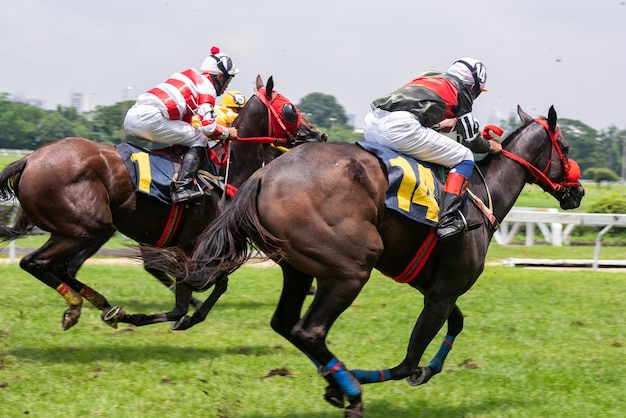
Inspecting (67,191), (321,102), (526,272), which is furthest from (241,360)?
(321,102)

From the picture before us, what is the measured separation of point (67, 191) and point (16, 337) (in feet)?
4.69

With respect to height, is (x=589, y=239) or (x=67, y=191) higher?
(x=67, y=191)

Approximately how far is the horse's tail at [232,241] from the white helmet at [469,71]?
5.62 feet

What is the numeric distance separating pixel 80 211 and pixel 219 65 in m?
1.82

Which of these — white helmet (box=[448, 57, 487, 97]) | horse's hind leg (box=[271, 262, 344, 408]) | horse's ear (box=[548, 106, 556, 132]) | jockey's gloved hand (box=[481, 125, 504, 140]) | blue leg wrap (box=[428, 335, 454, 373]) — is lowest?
blue leg wrap (box=[428, 335, 454, 373])

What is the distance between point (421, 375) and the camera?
5.33 meters

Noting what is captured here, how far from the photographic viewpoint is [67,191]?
6188 mm

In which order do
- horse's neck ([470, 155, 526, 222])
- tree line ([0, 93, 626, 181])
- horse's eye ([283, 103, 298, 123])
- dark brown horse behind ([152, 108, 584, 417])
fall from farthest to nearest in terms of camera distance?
tree line ([0, 93, 626, 181]) → horse's eye ([283, 103, 298, 123]) → horse's neck ([470, 155, 526, 222]) → dark brown horse behind ([152, 108, 584, 417])

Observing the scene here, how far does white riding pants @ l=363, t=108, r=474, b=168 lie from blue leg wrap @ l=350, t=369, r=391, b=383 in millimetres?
1385

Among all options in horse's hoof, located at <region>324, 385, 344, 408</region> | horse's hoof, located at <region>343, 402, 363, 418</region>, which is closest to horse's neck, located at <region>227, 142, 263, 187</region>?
horse's hoof, located at <region>324, 385, 344, 408</region>

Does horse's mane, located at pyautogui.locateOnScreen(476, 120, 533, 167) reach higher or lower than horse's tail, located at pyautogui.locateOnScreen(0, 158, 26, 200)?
higher

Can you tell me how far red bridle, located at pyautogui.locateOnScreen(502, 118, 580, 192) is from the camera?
5754 mm

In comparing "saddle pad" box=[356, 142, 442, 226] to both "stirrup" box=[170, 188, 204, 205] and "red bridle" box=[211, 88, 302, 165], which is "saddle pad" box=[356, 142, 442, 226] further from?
"red bridle" box=[211, 88, 302, 165]

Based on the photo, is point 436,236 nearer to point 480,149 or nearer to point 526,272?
point 480,149
